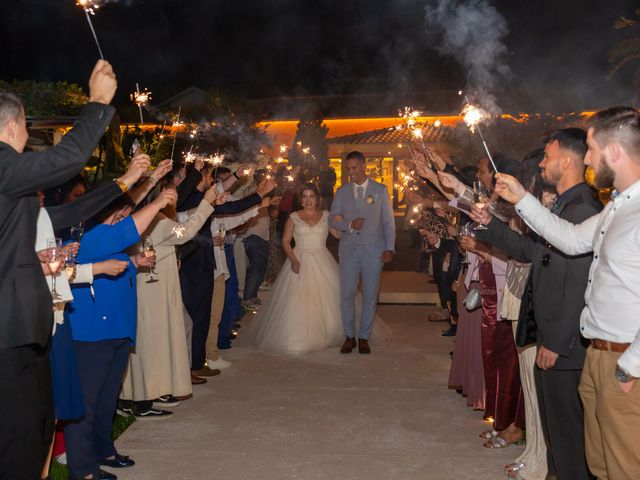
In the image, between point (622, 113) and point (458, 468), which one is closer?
point (622, 113)

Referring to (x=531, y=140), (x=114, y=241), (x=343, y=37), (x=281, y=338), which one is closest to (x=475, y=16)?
(x=281, y=338)

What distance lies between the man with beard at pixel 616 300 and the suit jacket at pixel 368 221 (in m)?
5.94

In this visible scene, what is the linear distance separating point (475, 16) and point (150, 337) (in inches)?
255

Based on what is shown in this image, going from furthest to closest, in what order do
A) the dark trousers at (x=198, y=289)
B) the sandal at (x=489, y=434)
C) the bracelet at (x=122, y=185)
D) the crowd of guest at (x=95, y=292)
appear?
the dark trousers at (x=198, y=289) < the sandal at (x=489, y=434) < the bracelet at (x=122, y=185) < the crowd of guest at (x=95, y=292)

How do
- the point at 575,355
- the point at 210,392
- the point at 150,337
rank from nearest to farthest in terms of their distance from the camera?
the point at 575,355 → the point at 150,337 → the point at 210,392

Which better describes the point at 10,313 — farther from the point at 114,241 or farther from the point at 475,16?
the point at 475,16

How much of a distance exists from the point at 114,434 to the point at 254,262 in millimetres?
6509

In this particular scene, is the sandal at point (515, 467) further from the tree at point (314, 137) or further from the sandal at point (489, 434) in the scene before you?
the tree at point (314, 137)

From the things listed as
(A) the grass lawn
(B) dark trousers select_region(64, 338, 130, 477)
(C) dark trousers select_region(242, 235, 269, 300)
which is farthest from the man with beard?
(C) dark trousers select_region(242, 235, 269, 300)

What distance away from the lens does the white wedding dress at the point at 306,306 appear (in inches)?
367

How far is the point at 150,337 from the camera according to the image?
6.41 meters

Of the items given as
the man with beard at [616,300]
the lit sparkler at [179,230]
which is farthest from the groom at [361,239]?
the man with beard at [616,300]

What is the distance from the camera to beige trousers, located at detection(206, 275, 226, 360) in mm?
8375

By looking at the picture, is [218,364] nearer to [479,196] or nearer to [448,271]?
[448,271]
